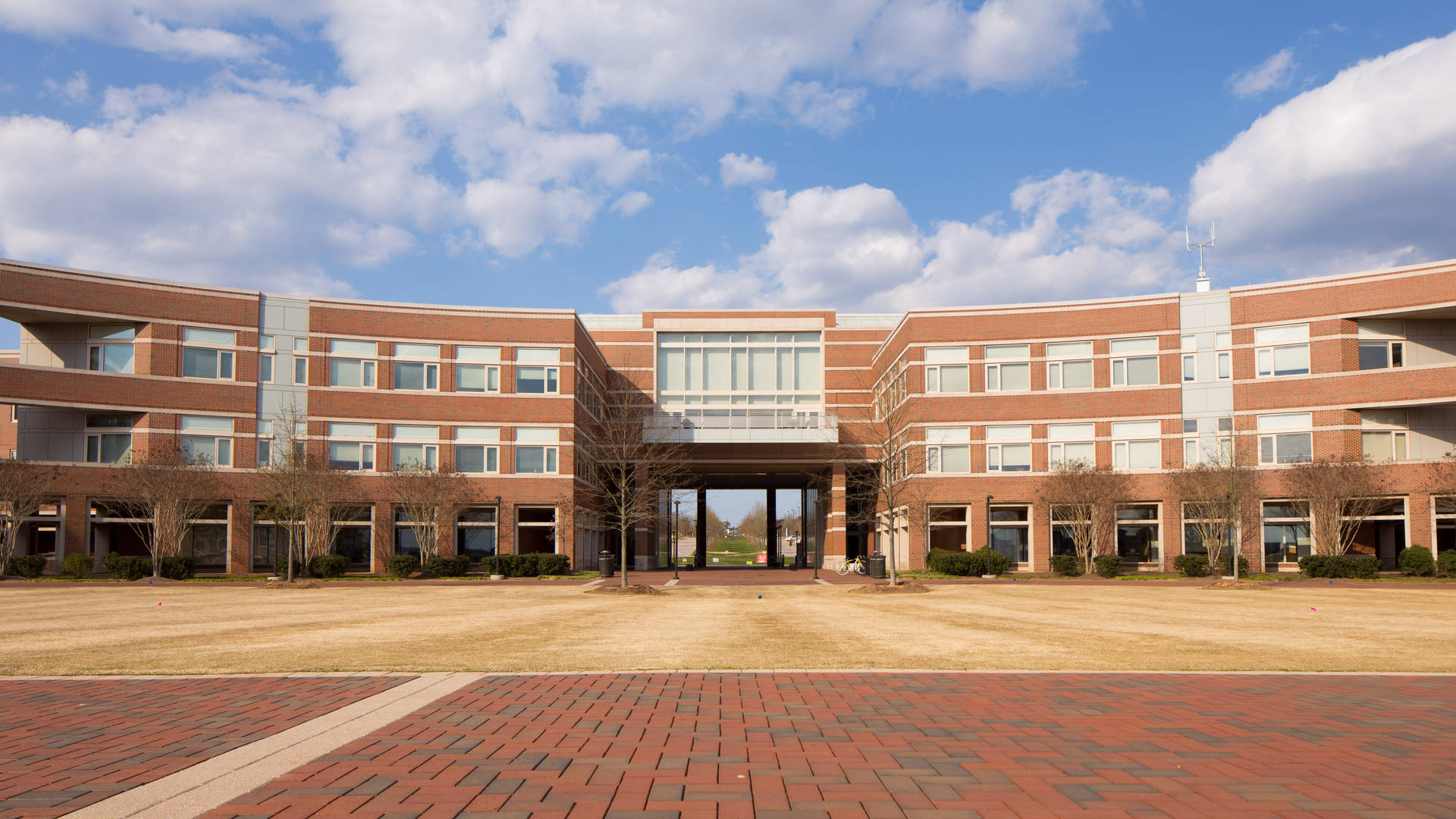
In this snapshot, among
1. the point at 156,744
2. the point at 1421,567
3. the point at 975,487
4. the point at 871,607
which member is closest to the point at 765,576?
the point at 975,487

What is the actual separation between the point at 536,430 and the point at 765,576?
1396cm

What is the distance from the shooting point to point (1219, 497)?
3816cm

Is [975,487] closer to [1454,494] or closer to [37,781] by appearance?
[1454,494]

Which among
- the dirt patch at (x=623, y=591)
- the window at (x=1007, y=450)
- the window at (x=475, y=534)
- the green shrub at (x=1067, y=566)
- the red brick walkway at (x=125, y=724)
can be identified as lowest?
the green shrub at (x=1067, y=566)

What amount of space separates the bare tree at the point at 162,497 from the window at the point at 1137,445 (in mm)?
42708

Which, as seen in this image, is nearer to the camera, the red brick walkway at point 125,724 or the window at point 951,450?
the red brick walkway at point 125,724

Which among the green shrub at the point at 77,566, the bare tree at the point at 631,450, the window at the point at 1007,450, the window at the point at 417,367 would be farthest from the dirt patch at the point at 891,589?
the green shrub at the point at 77,566

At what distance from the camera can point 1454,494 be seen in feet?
124

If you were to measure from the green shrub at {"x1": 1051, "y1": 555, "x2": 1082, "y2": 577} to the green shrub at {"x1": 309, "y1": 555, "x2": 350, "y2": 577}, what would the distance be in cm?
3159

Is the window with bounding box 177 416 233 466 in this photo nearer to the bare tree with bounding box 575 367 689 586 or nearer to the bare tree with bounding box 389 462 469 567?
the bare tree with bounding box 389 462 469 567

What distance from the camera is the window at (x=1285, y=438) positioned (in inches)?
1722

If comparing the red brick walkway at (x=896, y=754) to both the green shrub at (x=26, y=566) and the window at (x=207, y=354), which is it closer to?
→ the green shrub at (x=26, y=566)

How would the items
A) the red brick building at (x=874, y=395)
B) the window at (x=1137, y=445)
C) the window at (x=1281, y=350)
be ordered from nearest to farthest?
the red brick building at (x=874, y=395) → the window at (x=1281, y=350) → the window at (x=1137, y=445)

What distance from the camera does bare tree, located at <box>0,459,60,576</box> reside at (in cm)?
3669
